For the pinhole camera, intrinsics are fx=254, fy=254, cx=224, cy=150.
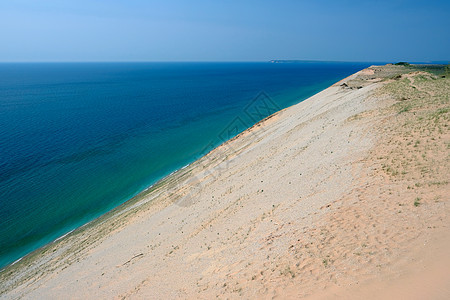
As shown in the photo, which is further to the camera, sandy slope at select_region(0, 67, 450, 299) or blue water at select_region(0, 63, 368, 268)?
blue water at select_region(0, 63, 368, 268)

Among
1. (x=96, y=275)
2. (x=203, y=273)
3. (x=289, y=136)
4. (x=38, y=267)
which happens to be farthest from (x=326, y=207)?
(x=38, y=267)

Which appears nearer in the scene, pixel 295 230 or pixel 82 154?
pixel 295 230

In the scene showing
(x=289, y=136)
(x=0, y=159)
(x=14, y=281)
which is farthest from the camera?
(x=0, y=159)

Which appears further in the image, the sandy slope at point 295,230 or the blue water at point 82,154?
the blue water at point 82,154

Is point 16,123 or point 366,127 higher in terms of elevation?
point 16,123

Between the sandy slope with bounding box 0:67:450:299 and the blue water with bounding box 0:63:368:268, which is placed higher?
the blue water with bounding box 0:63:368:268

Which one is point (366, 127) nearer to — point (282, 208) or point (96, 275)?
point (282, 208)

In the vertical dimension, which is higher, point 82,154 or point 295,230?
point 82,154

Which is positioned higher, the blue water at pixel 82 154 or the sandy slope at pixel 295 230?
the blue water at pixel 82 154
